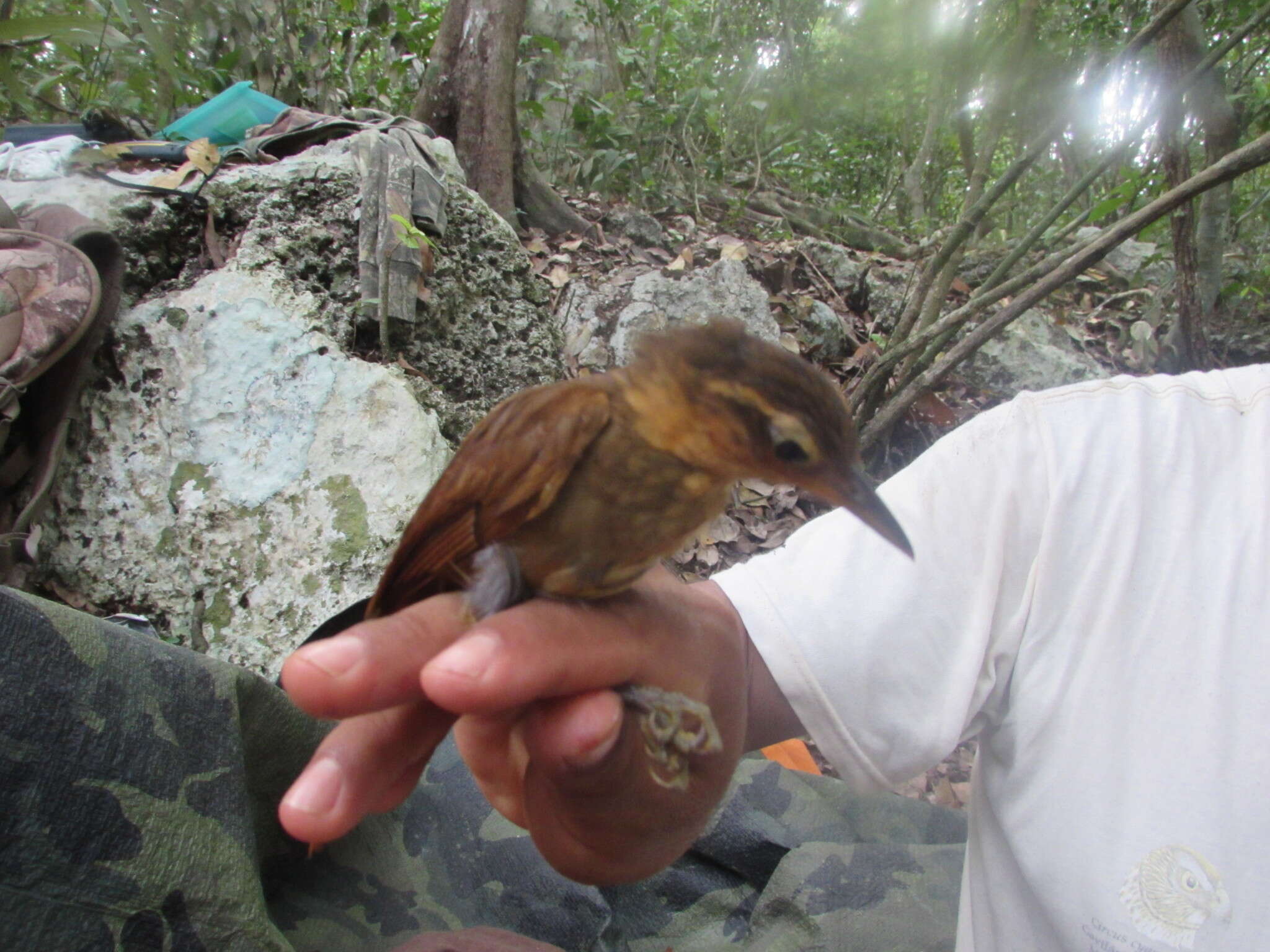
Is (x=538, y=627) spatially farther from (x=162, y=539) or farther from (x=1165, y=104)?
(x=1165, y=104)

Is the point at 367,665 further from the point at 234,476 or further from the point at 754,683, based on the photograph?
the point at 234,476

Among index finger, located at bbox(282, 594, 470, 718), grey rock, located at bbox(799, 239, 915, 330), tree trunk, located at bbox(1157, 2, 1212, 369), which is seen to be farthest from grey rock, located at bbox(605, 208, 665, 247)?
index finger, located at bbox(282, 594, 470, 718)

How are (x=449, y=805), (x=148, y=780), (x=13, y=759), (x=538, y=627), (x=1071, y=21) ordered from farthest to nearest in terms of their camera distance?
(x=1071, y=21)
(x=449, y=805)
(x=148, y=780)
(x=13, y=759)
(x=538, y=627)

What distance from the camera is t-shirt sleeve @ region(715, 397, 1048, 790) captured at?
72.3 inches

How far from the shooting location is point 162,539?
3.07 meters

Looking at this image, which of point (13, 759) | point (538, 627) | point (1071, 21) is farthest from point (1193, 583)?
point (1071, 21)

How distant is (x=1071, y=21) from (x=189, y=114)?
16.8ft

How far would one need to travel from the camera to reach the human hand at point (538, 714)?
1145 mm

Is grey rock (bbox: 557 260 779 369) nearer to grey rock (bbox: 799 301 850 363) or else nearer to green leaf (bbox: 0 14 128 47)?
grey rock (bbox: 799 301 850 363)

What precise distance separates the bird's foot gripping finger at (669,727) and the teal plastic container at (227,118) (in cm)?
446

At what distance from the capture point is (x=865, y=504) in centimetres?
135

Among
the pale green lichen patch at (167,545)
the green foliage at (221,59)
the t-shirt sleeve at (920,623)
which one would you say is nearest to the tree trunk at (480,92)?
the green foliage at (221,59)

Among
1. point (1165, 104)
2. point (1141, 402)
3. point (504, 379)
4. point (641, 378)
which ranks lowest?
point (504, 379)

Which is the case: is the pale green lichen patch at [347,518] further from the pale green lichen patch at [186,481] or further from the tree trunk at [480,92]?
the tree trunk at [480,92]
